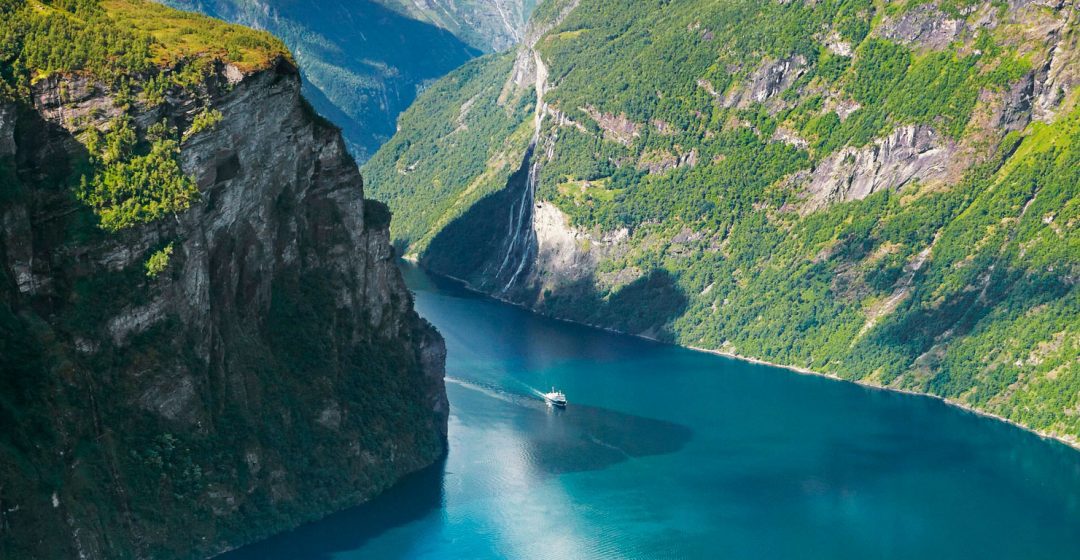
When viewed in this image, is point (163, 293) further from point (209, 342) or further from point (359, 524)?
point (359, 524)

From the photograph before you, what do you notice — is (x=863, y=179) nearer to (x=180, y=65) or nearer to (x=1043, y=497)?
(x=1043, y=497)

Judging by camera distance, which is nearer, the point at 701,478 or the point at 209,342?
the point at 209,342

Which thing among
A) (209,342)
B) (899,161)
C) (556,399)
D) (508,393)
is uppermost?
(899,161)

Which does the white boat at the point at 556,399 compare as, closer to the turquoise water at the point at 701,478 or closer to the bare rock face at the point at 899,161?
the turquoise water at the point at 701,478

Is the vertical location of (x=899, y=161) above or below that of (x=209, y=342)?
above

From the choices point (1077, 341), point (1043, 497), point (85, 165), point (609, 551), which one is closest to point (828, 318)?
point (1077, 341)

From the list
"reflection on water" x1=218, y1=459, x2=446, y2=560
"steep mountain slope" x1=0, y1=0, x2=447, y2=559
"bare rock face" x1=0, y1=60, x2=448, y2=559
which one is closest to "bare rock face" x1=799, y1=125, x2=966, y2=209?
"bare rock face" x1=0, y1=60, x2=448, y2=559

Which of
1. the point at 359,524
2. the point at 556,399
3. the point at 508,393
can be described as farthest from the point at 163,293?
the point at 508,393
